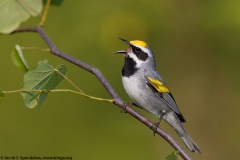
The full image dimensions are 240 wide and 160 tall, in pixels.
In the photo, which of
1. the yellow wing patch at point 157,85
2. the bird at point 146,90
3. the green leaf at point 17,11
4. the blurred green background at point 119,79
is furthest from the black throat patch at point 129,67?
the blurred green background at point 119,79

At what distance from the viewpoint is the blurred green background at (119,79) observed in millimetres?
5160

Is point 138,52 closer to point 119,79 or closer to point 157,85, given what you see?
point 157,85

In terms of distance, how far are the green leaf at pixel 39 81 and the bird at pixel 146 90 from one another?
1127 millimetres

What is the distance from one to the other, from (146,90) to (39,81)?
51.6 inches

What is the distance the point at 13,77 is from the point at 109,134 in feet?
3.57

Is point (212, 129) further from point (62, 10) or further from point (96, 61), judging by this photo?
point (62, 10)

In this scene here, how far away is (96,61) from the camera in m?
5.39

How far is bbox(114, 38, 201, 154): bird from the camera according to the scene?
3.60 m

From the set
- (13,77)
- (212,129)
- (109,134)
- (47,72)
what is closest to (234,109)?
(212,129)

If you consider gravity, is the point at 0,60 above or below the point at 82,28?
below

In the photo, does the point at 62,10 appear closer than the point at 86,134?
No

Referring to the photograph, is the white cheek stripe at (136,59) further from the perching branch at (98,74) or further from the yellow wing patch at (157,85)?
the perching branch at (98,74)

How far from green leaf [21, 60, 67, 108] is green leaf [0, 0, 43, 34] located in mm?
265

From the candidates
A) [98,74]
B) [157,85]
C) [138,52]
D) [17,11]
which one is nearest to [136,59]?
[138,52]
